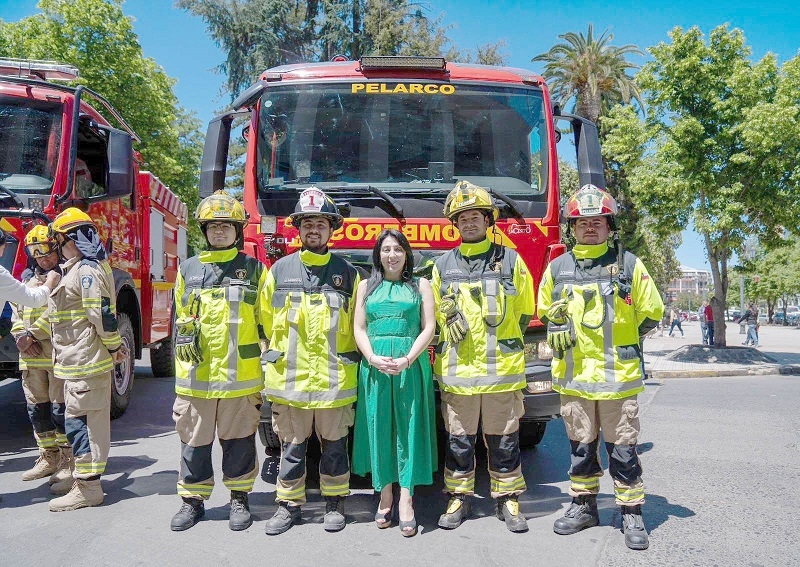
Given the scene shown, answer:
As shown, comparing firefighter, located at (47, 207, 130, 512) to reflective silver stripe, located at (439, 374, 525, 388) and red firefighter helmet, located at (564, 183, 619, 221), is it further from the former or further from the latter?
red firefighter helmet, located at (564, 183, 619, 221)

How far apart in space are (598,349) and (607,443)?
0.55m

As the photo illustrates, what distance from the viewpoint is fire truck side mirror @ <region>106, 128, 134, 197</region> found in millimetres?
5551

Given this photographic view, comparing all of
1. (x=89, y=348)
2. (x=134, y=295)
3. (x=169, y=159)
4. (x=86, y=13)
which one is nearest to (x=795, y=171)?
(x=134, y=295)

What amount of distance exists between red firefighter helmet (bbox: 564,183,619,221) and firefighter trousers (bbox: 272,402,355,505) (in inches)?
71.4

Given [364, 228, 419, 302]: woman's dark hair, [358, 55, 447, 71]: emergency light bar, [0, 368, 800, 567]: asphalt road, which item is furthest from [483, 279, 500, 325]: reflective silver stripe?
[358, 55, 447, 71]: emergency light bar

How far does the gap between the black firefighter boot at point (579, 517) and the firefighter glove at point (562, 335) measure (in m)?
0.92

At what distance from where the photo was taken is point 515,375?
4.09m

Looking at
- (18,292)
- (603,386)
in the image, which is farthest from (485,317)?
(18,292)

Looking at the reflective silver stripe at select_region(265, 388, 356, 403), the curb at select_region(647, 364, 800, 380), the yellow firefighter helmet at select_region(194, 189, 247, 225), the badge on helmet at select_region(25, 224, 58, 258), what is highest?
the yellow firefighter helmet at select_region(194, 189, 247, 225)

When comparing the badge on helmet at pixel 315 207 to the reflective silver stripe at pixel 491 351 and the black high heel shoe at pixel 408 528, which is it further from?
the black high heel shoe at pixel 408 528

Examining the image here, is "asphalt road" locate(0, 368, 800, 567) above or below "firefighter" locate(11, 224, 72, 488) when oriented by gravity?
below

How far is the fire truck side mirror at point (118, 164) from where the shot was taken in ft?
18.2

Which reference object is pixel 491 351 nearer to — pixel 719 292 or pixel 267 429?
pixel 267 429

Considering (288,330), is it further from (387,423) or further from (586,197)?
(586,197)
